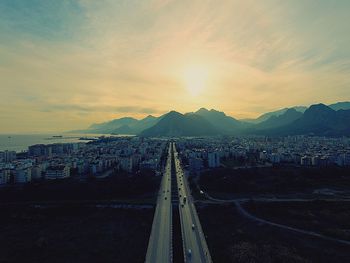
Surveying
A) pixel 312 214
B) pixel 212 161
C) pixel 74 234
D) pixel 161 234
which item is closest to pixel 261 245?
pixel 161 234

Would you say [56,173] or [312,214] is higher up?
[56,173]

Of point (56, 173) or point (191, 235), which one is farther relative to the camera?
point (56, 173)

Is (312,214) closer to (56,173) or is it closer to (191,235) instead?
(191,235)

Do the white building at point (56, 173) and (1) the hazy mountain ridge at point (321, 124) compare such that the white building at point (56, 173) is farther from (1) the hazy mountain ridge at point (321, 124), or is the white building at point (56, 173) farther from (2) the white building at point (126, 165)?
(1) the hazy mountain ridge at point (321, 124)

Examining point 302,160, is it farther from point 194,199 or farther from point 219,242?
point 219,242

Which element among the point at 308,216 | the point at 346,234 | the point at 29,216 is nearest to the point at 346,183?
the point at 308,216

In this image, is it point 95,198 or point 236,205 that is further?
point 95,198

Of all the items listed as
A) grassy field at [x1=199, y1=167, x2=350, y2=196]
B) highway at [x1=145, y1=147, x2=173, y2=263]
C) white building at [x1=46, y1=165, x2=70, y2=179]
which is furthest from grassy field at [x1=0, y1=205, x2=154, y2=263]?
white building at [x1=46, y1=165, x2=70, y2=179]

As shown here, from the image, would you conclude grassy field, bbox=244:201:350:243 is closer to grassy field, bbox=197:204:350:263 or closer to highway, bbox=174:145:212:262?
grassy field, bbox=197:204:350:263
